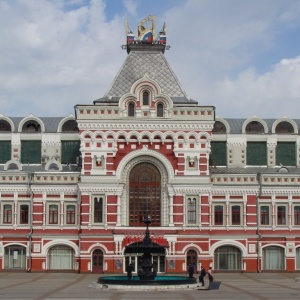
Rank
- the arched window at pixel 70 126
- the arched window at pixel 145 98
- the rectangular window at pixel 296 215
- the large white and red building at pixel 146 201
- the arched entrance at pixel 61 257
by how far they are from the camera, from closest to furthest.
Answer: the large white and red building at pixel 146 201, the arched window at pixel 145 98, the arched entrance at pixel 61 257, the rectangular window at pixel 296 215, the arched window at pixel 70 126

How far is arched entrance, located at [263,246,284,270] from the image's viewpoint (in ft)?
220

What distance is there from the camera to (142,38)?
7294 centimetres

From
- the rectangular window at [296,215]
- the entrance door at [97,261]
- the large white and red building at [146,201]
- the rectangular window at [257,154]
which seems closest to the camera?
the entrance door at [97,261]

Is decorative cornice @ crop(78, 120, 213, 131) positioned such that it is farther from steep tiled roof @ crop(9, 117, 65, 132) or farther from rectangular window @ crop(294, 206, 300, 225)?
rectangular window @ crop(294, 206, 300, 225)

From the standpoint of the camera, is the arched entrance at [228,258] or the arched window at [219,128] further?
the arched window at [219,128]

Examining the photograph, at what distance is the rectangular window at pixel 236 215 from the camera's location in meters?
67.0

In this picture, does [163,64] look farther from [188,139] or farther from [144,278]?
[144,278]

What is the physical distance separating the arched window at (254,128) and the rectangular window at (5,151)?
23366mm

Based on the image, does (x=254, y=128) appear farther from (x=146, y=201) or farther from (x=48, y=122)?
(x=48, y=122)

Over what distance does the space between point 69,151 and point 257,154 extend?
18.4m

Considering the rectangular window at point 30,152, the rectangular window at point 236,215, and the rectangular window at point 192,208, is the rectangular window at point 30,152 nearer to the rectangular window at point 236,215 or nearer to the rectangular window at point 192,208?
the rectangular window at point 192,208

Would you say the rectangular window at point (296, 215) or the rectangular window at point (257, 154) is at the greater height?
the rectangular window at point (257, 154)

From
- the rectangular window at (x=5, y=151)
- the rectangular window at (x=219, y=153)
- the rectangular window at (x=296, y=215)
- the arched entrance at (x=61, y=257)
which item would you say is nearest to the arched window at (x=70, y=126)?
the rectangular window at (x=5, y=151)

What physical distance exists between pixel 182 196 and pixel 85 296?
85.3 ft
